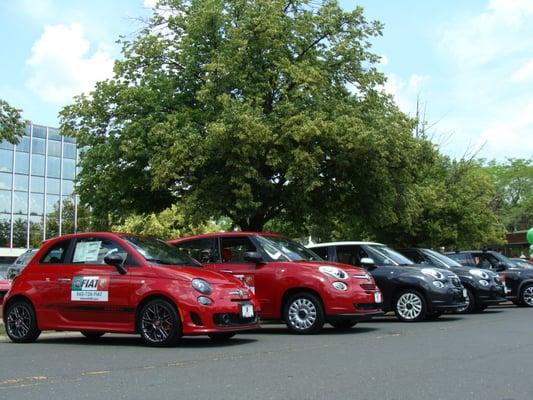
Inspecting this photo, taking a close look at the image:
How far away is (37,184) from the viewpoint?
5916cm

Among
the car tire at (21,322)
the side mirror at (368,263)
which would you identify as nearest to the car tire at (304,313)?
the side mirror at (368,263)

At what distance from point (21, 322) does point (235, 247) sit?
12.7 feet

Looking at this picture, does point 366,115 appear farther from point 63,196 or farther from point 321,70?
point 63,196

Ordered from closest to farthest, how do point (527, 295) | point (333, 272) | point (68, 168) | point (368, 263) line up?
1. point (333, 272)
2. point (368, 263)
3. point (527, 295)
4. point (68, 168)

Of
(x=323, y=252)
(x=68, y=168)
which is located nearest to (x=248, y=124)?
(x=323, y=252)

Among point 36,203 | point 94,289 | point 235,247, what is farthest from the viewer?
point 36,203

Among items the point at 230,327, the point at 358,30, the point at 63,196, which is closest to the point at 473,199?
the point at 358,30

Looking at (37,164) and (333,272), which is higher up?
(37,164)

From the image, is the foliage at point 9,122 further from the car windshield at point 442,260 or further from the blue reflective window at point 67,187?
the blue reflective window at point 67,187

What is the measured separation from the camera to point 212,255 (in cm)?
1280

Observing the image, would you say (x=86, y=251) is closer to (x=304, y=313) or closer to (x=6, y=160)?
(x=304, y=313)

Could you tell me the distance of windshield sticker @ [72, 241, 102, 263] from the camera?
1062 centimetres

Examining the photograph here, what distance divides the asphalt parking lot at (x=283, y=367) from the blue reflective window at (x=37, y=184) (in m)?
49.9

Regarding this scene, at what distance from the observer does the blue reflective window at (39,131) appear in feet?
192
